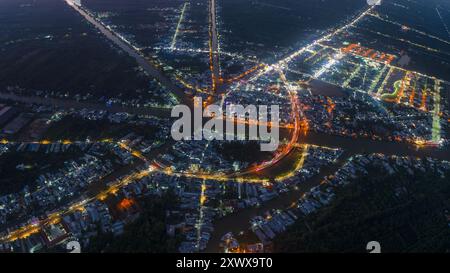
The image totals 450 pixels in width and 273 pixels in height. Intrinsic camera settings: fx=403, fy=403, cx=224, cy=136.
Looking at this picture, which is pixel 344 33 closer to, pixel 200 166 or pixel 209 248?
pixel 200 166

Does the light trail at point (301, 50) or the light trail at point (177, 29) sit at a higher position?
the light trail at point (177, 29)

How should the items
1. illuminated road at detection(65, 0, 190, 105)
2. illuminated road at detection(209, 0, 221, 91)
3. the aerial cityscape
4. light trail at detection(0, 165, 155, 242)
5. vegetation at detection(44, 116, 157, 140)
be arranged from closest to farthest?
light trail at detection(0, 165, 155, 242) → the aerial cityscape → vegetation at detection(44, 116, 157, 140) → illuminated road at detection(65, 0, 190, 105) → illuminated road at detection(209, 0, 221, 91)

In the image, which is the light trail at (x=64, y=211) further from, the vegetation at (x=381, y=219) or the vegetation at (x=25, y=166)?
→ the vegetation at (x=381, y=219)

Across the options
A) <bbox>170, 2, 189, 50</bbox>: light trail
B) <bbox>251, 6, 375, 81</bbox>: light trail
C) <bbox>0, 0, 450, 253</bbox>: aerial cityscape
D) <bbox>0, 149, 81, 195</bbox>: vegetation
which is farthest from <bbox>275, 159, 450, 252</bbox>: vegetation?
<bbox>170, 2, 189, 50</bbox>: light trail

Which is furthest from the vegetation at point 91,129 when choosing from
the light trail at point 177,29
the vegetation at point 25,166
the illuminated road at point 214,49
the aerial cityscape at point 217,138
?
the light trail at point 177,29

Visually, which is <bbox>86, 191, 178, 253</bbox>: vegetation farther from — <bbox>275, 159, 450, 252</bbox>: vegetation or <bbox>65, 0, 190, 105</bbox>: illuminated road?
<bbox>65, 0, 190, 105</bbox>: illuminated road

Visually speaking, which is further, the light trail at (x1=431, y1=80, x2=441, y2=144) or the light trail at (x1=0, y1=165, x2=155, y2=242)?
the light trail at (x1=431, y1=80, x2=441, y2=144)

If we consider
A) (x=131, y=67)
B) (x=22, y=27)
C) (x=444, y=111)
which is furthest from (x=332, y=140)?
(x=22, y=27)

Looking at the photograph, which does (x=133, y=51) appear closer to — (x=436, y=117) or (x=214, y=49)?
(x=214, y=49)
